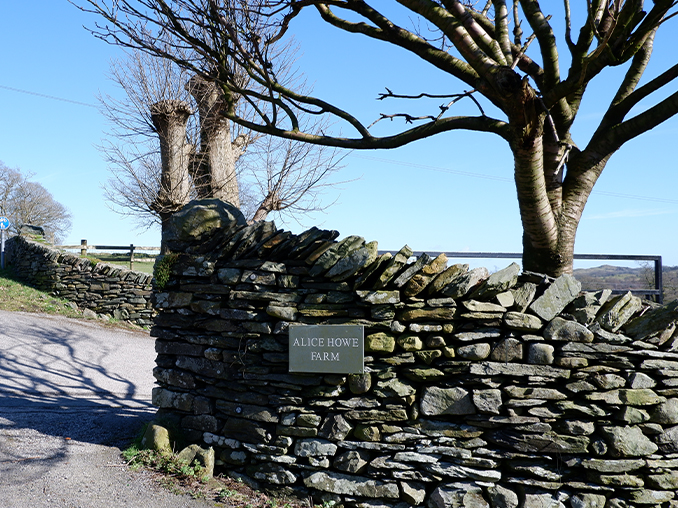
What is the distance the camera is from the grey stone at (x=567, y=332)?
165 inches

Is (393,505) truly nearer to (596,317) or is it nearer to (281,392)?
(281,392)

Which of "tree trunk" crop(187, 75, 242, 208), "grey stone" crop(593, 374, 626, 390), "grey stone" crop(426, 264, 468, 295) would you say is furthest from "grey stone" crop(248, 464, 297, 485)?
"tree trunk" crop(187, 75, 242, 208)

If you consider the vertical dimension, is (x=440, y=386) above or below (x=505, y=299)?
below

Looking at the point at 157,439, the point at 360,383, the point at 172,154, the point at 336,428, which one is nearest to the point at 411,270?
the point at 360,383

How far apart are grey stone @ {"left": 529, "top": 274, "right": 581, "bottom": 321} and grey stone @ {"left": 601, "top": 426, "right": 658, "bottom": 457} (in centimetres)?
97

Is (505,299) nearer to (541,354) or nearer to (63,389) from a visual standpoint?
(541,354)

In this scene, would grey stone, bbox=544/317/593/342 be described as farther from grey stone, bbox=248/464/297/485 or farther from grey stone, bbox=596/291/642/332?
grey stone, bbox=248/464/297/485

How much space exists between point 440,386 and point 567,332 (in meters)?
1.08

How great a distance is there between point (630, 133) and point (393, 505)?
396 cm

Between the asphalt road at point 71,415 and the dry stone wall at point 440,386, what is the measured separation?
0.96 metres

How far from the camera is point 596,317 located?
4289mm

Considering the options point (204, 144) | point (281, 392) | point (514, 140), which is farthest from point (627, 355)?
point (204, 144)

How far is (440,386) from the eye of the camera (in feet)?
14.4

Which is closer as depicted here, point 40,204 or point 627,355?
point 627,355
